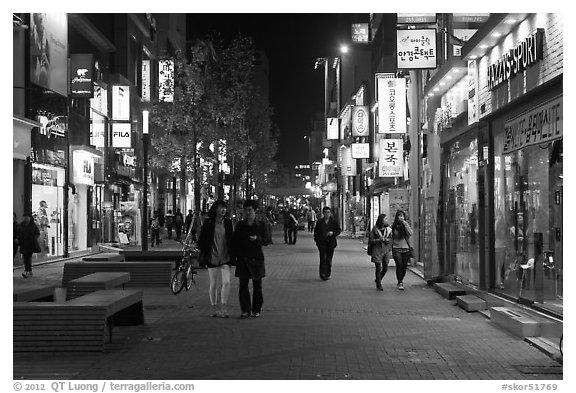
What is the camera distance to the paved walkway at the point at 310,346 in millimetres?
8789

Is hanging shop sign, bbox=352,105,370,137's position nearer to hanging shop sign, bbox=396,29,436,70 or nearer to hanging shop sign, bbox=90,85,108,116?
hanging shop sign, bbox=90,85,108,116

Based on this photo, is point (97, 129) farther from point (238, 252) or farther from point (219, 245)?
point (238, 252)

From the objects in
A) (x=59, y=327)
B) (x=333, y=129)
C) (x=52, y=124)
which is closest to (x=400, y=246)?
(x=59, y=327)

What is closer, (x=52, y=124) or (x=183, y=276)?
(x=183, y=276)

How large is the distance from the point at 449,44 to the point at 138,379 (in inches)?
576

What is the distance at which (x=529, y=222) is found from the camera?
13836mm

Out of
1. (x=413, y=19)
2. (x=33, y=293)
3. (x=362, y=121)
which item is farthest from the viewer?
(x=362, y=121)

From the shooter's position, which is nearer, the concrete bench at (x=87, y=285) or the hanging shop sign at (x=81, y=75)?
the concrete bench at (x=87, y=285)

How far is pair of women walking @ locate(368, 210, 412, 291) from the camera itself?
61.0 ft

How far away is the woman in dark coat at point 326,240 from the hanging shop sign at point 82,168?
15904 mm

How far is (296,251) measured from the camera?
115ft

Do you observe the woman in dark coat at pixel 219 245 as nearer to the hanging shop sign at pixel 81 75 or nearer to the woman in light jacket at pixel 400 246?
the woman in light jacket at pixel 400 246

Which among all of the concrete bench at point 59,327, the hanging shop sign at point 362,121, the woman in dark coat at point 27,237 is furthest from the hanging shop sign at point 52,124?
the hanging shop sign at point 362,121

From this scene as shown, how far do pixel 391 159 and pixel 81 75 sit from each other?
1279 centimetres
